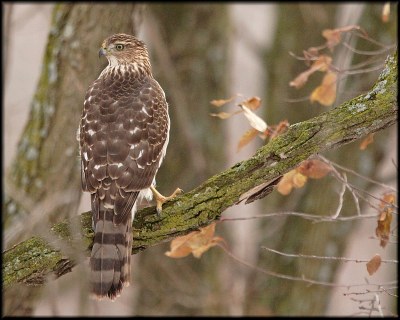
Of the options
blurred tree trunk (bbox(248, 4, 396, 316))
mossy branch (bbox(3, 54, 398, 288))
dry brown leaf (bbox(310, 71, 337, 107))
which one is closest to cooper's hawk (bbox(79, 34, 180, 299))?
mossy branch (bbox(3, 54, 398, 288))

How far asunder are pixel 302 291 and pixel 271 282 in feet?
1.41

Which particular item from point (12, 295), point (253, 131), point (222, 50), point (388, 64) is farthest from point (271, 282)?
point (388, 64)

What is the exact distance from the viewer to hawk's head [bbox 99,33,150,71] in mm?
5836

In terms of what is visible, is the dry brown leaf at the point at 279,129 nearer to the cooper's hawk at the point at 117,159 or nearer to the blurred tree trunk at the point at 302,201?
the cooper's hawk at the point at 117,159

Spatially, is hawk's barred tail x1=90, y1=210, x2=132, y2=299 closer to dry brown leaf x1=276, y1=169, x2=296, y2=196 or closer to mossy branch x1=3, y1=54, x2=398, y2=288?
mossy branch x1=3, y1=54, x2=398, y2=288

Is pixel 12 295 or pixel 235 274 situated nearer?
pixel 12 295

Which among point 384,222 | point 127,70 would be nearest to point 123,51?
point 127,70

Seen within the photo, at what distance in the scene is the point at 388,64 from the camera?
4.40m

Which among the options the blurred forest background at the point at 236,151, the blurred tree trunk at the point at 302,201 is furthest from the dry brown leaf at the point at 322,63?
the blurred tree trunk at the point at 302,201

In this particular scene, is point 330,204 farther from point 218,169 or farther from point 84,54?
point 84,54

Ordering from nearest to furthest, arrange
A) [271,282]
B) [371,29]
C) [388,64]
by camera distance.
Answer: [388,64]
[371,29]
[271,282]

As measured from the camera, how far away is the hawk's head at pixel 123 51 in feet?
19.1

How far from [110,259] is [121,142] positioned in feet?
2.53

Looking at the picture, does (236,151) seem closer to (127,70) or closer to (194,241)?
(127,70)
